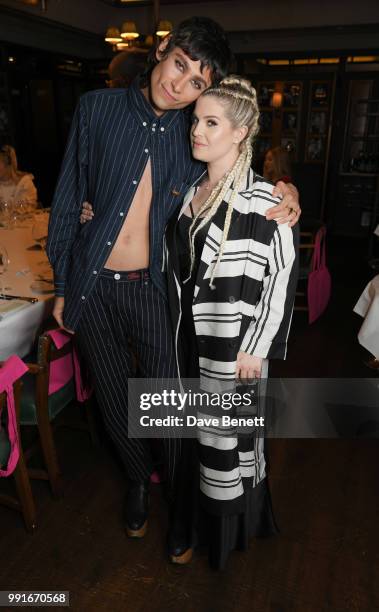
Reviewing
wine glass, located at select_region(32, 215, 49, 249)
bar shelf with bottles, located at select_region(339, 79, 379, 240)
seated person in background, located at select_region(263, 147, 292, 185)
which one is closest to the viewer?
wine glass, located at select_region(32, 215, 49, 249)

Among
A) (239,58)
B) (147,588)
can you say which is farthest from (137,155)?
(239,58)

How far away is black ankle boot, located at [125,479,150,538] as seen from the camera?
1880 millimetres

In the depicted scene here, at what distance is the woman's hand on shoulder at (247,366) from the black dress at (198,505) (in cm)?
15

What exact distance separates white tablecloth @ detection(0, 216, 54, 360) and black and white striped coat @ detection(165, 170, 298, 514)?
2.28 feet

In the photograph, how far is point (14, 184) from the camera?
4.21m

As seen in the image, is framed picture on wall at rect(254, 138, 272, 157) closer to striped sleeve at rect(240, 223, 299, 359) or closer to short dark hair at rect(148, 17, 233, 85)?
short dark hair at rect(148, 17, 233, 85)

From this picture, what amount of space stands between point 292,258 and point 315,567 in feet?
3.73

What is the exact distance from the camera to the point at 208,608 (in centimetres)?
162

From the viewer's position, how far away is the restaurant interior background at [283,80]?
21.6ft

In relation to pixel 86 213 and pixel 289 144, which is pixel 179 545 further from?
pixel 289 144

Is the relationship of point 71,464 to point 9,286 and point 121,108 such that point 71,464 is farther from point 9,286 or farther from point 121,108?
point 121,108

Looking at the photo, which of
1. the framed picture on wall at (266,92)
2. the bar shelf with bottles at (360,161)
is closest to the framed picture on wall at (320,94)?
the bar shelf with bottles at (360,161)

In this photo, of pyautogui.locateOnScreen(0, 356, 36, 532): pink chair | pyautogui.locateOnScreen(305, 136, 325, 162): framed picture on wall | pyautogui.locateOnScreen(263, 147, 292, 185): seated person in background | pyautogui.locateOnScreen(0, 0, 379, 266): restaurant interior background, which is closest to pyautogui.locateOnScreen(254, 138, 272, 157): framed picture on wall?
pyautogui.locateOnScreen(0, 0, 379, 266): restaurant interior background

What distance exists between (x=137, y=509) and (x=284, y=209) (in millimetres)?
1269
